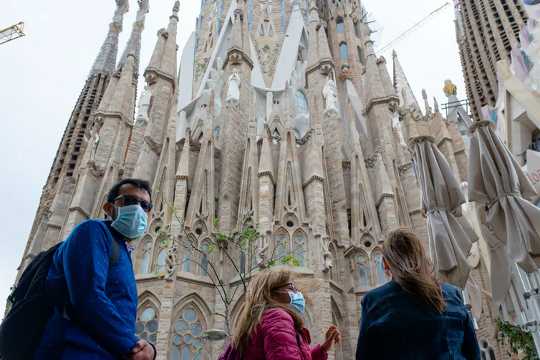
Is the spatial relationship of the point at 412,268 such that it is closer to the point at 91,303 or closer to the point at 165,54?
the point at 91,303

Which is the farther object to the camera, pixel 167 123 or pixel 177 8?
pixel 177 8

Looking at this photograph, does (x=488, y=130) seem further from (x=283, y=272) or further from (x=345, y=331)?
(x=345, y=331)

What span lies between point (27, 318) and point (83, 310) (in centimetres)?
26

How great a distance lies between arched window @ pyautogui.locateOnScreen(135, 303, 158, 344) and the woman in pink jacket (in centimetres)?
1038

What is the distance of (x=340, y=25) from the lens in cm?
2658

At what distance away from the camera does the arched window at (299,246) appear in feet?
43.7

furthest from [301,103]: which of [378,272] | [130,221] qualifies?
[130,221]

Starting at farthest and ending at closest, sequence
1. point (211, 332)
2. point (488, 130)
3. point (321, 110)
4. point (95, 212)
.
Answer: point (321, 110) → point (95, 212) → point (211, 332) → point (488, 130)

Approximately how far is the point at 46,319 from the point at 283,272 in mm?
1264

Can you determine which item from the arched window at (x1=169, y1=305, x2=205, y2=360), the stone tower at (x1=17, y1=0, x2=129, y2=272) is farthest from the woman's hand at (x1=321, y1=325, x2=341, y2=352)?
the stone tower at (x1=17, y1=0, x2=129, y2=272)

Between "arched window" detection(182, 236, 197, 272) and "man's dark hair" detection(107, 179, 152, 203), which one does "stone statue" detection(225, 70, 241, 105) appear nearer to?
"arched window" detection(182, 236, 197, 272)

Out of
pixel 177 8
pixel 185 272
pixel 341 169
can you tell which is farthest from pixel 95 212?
pixel 177 8

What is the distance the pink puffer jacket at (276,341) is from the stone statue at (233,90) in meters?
15.1

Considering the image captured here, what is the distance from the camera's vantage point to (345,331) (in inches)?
512
